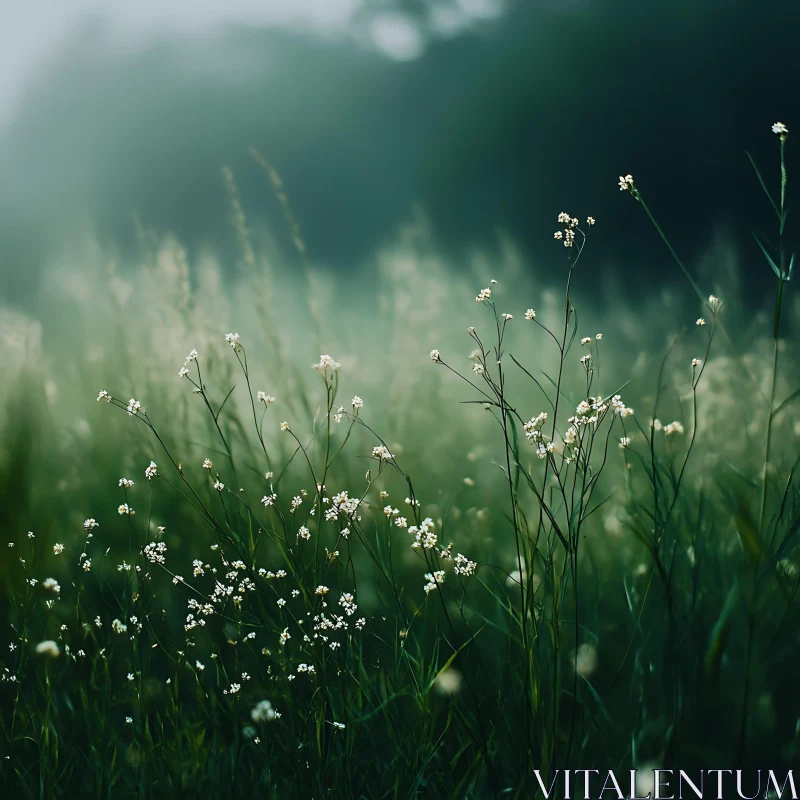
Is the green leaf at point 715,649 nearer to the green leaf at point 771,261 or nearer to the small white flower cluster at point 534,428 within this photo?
the small white flower cluster at point 534,428

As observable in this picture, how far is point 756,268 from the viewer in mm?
3453

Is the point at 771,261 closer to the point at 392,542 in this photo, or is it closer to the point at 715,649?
the point at 715,649

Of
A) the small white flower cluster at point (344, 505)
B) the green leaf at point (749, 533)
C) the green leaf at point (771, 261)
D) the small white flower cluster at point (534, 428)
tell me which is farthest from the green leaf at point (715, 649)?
the small white flower cluster at point (344, 505)

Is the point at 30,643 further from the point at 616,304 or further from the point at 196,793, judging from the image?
the point at 616,304

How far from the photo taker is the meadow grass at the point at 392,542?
1294 mm

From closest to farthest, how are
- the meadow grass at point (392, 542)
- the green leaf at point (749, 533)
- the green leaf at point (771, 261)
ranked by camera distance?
the green leaf at point (749, 533) → the green leaf at point (771, 261) → the meadow grass at point (392, 542)

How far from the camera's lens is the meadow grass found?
1.29m

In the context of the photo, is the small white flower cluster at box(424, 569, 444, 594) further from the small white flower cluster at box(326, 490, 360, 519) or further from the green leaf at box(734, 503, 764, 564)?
the green leaf at box(734, 503, 764, 564)

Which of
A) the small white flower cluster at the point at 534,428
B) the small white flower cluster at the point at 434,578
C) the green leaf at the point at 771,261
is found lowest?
the small white flower cluster at the point at 434,578

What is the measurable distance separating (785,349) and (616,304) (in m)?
1.18

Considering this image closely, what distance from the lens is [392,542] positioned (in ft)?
6.51

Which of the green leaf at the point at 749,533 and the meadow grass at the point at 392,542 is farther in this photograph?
the meadow grass at the point at 392,542

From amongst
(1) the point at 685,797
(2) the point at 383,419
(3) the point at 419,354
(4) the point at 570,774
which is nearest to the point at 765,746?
(1) the point at 685,797

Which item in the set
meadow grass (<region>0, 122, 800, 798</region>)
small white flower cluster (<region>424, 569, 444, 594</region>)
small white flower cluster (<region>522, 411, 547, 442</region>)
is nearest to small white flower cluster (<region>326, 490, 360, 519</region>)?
meadow grass (<region>0, 122, 800, 798</region>)
